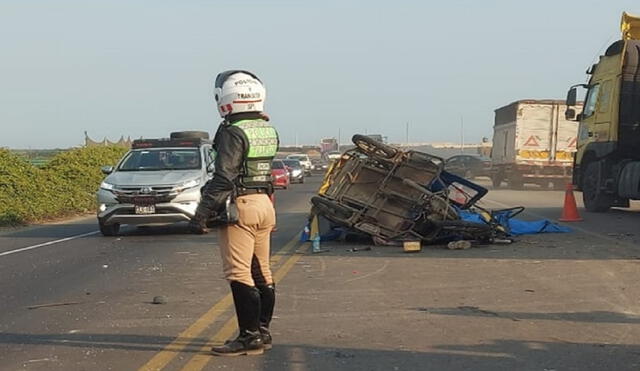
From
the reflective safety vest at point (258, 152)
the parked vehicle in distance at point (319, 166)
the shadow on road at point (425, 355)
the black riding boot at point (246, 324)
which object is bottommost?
the parked vehicle in distance at point (319, 166)

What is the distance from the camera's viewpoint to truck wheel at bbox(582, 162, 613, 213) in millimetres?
19703

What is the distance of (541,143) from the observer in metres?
34.1

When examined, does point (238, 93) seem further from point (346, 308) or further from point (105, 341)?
point (346, 308)

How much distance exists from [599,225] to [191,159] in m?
8.22

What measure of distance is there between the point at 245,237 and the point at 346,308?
2.25 m

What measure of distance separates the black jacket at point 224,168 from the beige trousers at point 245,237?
15cm

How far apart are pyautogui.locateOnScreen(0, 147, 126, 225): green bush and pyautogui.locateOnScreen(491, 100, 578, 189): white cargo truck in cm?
1678

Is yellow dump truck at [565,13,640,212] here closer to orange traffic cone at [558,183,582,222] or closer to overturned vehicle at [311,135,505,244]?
orange traffic cone at [558,183,582,222]

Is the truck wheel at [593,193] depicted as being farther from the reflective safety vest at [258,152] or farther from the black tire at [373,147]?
the reflective safety vest at [258,152]

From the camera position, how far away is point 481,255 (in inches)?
464

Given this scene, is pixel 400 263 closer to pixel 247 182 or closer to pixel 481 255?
pixel 481 255

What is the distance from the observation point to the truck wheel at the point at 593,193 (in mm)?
19703

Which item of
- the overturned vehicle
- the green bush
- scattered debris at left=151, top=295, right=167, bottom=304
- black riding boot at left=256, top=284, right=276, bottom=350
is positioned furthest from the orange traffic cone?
black riding boot at left=256, top=284, right=276, bottom=350

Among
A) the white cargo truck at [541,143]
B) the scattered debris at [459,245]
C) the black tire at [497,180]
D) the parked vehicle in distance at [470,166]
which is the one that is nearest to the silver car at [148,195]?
the scattered debris at [459,245]
